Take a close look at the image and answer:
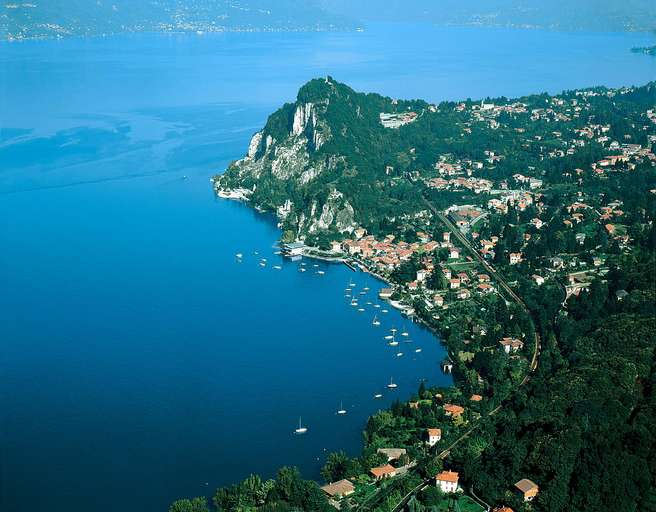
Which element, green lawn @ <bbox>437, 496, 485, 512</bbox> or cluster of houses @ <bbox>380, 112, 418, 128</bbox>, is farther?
cluster of houses @ <bbox>380, 112, 418, 128</bbox>

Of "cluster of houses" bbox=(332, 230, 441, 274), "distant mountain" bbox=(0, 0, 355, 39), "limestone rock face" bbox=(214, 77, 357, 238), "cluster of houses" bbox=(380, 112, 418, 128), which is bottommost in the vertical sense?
"cluster of houses" bbox=(332, 230, 441, 274)

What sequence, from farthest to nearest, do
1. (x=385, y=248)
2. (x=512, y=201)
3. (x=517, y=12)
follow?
(x=517, y=12), (x=512, y=201), (x=385, y=248)

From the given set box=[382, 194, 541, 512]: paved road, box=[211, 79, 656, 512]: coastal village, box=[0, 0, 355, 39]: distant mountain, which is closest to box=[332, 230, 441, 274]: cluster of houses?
box=[211, 79, 656, 512]: coastal village

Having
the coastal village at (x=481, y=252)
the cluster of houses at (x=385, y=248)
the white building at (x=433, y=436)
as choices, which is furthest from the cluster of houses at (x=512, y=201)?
the white building at (x=433, y=436)

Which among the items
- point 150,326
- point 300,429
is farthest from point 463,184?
point 300,429

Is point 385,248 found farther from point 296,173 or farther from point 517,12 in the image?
point 517,12

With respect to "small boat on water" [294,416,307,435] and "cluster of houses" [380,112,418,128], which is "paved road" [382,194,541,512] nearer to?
"small boat on water" [294,416,307,435]
